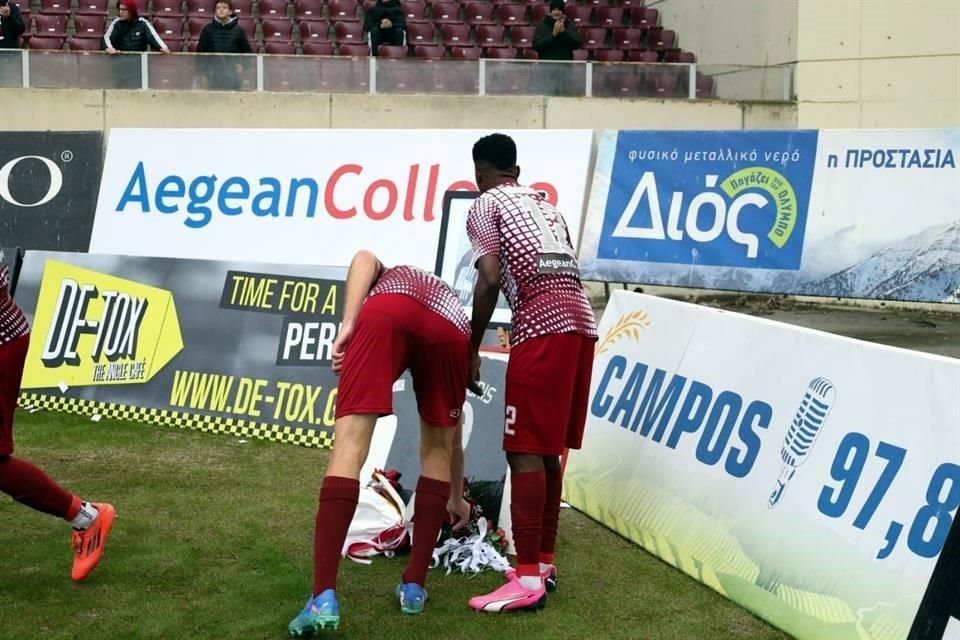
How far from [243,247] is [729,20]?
36.8 ft

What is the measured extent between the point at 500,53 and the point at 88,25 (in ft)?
19.6

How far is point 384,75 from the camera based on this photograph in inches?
599

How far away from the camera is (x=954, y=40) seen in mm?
15680

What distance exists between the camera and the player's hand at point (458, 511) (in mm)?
5461

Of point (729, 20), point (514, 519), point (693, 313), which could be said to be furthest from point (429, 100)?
point (514, 519)

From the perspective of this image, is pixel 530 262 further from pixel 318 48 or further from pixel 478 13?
pixel 478 13

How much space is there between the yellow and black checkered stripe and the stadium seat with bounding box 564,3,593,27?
12262 millimetres

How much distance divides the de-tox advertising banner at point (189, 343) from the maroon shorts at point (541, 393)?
293 cm

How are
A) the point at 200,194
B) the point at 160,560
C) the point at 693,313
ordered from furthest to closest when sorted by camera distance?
the point at 200,194 → the point at 693,313 → the point at 160,560

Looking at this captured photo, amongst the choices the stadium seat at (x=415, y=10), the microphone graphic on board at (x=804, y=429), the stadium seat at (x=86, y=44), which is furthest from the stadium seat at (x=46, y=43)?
the microphone graphic on board at (x=804, y=429)

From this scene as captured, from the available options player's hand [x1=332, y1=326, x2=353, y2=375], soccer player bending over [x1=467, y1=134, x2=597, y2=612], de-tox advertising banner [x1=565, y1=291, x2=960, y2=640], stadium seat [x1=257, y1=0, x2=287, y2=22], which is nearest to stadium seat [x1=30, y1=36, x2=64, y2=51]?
stadium seat [x1=257, y1=0, x2=287, y2=22]

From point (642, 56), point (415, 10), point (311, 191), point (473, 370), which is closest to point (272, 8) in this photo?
point (415, 10)

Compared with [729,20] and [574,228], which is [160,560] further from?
[729,20]

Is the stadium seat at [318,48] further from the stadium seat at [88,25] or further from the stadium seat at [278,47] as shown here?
the stadium seat at [88,25]
